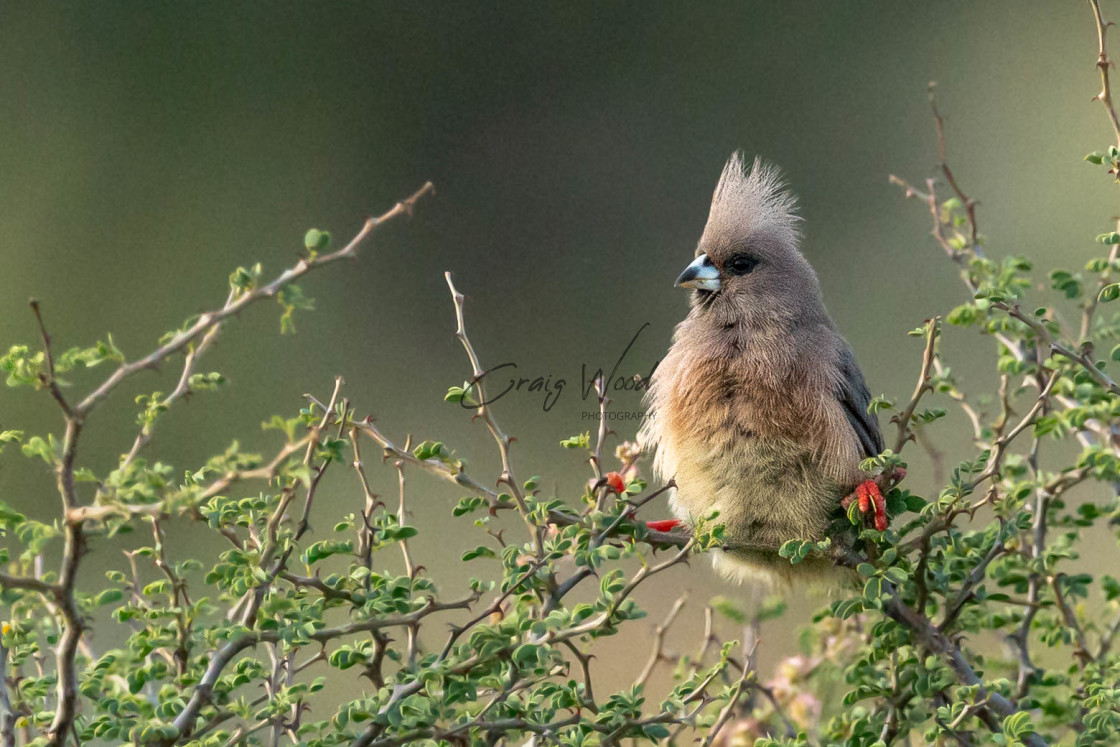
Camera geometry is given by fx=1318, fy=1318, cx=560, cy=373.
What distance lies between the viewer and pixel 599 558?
2170mm

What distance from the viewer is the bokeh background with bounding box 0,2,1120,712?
9.65 metres

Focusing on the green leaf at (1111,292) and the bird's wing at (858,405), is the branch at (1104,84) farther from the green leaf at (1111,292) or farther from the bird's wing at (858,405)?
the bird's wing at (858,405)

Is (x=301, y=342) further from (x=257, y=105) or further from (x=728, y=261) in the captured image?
(x=728, y=261)

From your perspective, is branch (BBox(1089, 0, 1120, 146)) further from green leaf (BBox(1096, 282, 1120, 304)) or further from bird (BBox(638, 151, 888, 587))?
bird (BBox(638, 151, 888, 587))

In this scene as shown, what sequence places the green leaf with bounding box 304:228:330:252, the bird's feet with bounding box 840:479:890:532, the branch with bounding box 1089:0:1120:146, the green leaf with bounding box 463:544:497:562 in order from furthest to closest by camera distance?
the bird's feet with bounding box 840:479:890:532, the branch with bounding box 1089:0:1120:146, the green leaf with bounding box 463:544:497:562, the green leaf with bounding box 304:228:330:252

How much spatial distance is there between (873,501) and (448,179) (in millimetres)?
Result: 8735

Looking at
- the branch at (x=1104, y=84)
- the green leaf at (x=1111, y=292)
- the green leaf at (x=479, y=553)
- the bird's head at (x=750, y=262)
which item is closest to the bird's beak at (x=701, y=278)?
the bird's head at (x=750, y=262)

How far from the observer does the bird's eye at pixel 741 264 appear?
3.77 m

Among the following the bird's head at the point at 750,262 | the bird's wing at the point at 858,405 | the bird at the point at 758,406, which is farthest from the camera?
the bird's head at the point at 750,262

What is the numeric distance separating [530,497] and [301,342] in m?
8.39

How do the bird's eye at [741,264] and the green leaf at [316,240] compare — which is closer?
the green leaf at [316,240]

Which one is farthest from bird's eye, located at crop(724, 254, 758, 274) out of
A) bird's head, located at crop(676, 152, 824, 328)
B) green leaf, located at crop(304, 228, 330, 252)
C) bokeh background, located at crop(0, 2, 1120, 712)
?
bokeh background, located at crop(0, 2, 1120, 712)

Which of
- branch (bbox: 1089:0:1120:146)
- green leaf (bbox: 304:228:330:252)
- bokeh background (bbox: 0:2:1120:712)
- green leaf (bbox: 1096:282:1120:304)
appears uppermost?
bokeh background (bbox: 0:2:1120:712)

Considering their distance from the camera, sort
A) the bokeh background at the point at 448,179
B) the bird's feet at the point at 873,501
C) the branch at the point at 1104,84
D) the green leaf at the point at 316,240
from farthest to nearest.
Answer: the bokeh background at the point at 448,179 → the bird's feet at the point at 873,501 → the branch at the point at 1104,84 → the green leaf at the point at 316,240
